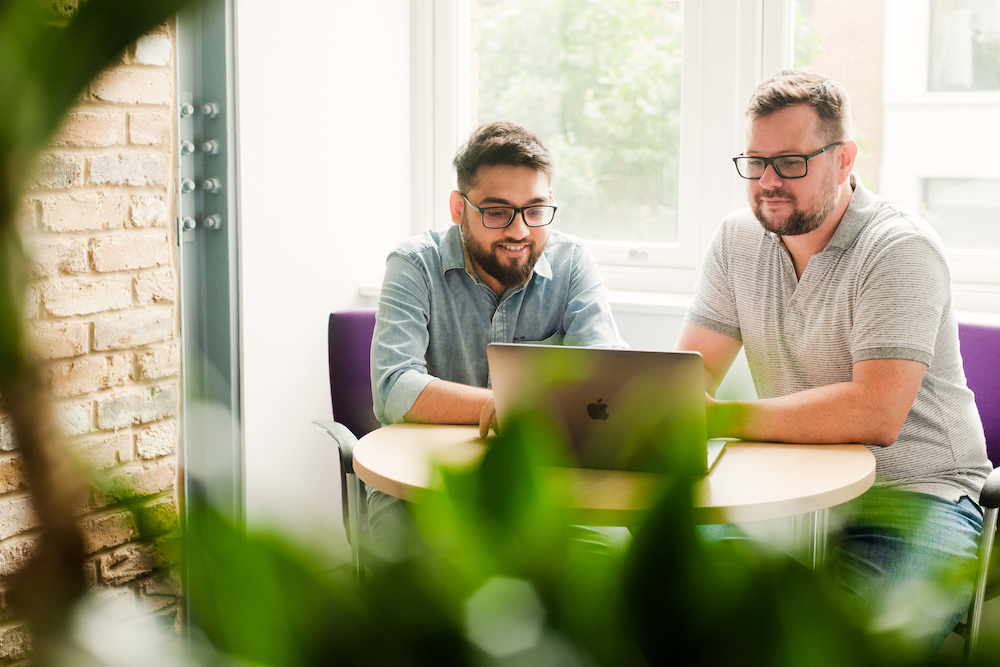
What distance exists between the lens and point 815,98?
2.01 metres

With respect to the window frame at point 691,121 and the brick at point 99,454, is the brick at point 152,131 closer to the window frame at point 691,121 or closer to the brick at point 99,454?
the window frame at point 691,121

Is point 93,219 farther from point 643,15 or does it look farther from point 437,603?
point 643,15

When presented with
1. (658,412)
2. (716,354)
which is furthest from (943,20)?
(658,412)

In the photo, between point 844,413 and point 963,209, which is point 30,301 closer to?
point 844,413

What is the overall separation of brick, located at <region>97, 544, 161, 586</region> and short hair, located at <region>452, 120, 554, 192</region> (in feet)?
6.57

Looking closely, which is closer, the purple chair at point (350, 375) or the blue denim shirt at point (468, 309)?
the blue denim shirt at point (468, 309)

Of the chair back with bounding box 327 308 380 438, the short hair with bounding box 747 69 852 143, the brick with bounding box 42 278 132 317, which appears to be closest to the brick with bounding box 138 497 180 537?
the brick with bounding box 42 278 132 317

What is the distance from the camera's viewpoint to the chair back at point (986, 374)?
2051 mm

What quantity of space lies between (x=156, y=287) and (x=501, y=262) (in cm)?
83

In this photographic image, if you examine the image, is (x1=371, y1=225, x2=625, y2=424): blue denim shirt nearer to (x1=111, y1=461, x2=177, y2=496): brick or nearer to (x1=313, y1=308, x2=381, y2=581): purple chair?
→ (x1=313, y1=308, x2=381, y2=581): purple chair

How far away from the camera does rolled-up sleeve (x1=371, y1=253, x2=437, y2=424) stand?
1998 mm

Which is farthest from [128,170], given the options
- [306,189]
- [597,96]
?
[597,96]

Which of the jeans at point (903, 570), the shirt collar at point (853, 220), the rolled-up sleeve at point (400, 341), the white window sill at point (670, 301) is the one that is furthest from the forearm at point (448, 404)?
the jeans at point (903, 570)

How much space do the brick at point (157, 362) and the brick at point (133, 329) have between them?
0.11 feet
